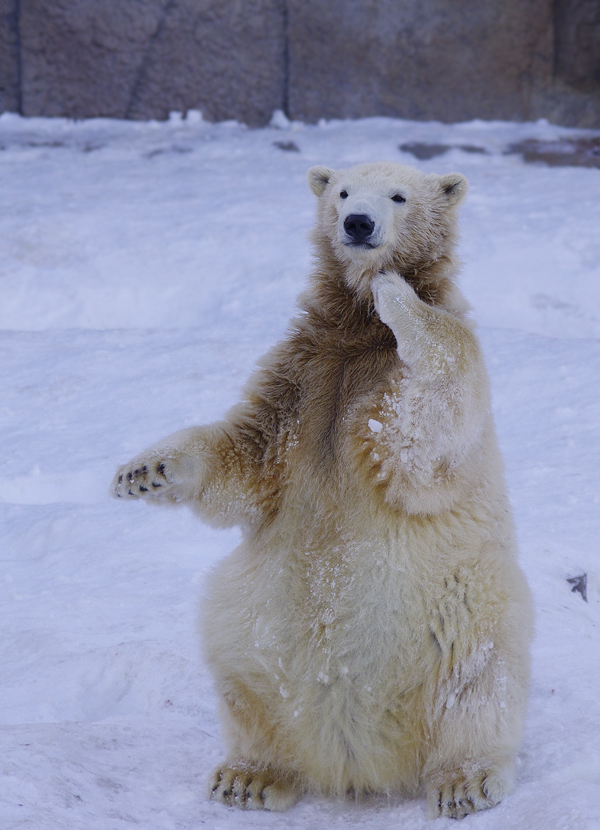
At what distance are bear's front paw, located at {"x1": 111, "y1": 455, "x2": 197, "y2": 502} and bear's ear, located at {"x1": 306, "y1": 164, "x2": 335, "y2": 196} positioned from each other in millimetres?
1369

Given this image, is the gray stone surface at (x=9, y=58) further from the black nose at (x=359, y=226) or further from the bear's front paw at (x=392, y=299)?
the bear's front paw at (x=392, y=299)

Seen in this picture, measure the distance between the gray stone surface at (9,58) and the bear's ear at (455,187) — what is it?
806 cm

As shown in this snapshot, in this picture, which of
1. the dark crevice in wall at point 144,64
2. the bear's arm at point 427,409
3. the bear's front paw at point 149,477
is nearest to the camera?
the bear's arm at point 427,409

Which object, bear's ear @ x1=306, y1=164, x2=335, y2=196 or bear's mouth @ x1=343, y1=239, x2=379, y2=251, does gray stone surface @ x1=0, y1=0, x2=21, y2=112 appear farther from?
bear's mouth @ x1=343, y1=239, x2=379, y2=251

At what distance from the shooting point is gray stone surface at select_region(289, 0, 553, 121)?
10.2 m

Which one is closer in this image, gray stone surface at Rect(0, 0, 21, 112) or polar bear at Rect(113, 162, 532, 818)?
polar bear at Rect(113, 162, 532, 818)

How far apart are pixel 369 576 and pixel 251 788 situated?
2.18ft

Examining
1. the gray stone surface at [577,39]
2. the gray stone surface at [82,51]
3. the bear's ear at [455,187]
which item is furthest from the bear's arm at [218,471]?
the gray stone surface at [577,39]

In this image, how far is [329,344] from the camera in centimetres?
277

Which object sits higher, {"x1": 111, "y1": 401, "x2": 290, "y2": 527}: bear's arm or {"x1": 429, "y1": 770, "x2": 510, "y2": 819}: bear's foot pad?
{"x1": 111, "y1": 401, "x2": 290, "y2": 527}: bear's arm

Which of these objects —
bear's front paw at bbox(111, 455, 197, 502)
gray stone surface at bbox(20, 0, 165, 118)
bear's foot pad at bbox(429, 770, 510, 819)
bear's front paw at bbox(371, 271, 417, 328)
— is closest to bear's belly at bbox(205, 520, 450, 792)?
bear's foot pad at bbox(429, 770, 510, 819)

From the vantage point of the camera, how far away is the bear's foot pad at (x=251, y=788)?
8.13 feet

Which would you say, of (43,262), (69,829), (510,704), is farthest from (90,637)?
(43,262)

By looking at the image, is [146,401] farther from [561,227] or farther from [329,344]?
[561,227]
